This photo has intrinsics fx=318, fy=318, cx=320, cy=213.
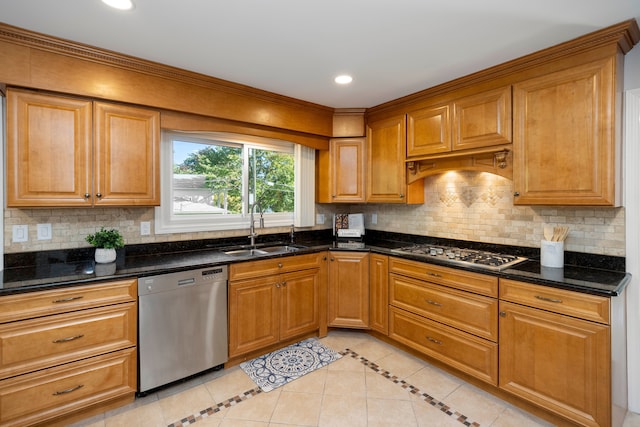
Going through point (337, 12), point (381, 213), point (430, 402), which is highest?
Answer: point (337, 12)

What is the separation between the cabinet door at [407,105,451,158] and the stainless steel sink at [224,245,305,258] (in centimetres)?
148

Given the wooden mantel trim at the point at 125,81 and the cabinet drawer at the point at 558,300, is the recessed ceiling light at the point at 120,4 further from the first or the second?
the cabinet drawer at the point at 558,300

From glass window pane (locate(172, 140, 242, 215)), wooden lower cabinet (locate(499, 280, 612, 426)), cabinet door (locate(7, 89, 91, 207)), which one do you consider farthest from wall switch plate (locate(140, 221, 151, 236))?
wooden lower cabinet (locate(499, 280, 612, 426))

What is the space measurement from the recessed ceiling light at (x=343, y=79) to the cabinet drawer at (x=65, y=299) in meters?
2.15

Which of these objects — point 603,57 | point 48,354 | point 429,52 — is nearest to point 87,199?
point 48,354

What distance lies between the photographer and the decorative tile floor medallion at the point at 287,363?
2475 millimetres

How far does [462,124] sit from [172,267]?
2524mm

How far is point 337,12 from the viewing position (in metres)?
1.72

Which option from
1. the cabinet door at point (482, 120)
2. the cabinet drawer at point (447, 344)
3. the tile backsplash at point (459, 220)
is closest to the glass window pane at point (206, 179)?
the tile backsplash at point (459, 220)

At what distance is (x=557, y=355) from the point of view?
6.33 feet

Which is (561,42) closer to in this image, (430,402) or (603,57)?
(603,57)

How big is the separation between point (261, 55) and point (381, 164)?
165 centimetres

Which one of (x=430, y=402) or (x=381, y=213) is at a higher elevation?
(x=381, y=213)

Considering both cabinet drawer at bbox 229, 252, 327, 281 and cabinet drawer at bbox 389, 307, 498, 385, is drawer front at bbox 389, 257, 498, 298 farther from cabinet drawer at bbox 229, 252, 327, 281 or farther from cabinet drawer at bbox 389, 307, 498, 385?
cabinet drawer at bbox 229, 252, 327, 281
